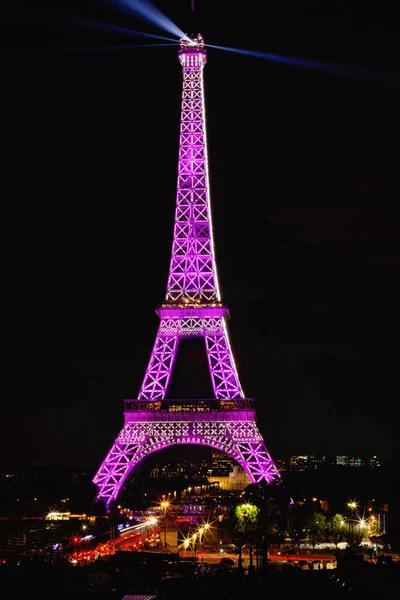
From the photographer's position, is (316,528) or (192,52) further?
(192,52)

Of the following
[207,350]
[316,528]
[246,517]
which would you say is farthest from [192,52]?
[316,528]

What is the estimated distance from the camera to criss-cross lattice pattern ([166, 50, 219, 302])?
105750 millimetres

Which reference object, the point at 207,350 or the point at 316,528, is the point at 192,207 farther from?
the point at 316,528

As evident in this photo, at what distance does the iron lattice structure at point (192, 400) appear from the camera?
104562 millimetres

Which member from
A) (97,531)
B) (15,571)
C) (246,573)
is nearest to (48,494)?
(97,531)

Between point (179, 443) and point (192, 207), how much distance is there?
66.9ft

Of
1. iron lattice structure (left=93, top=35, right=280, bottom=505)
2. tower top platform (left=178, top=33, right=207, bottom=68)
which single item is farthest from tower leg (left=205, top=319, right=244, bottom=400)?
tower top platform (left=178, top=33, right=207, bottom=68)

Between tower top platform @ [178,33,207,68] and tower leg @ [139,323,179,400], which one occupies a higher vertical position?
tower top platform @ [178,33,207,68]

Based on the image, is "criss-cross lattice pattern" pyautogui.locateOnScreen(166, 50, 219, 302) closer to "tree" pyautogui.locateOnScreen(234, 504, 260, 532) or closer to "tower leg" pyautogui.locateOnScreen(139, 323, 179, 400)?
"tower leg" pyautogui.locateOnScreen(139, 323, 179, 400)

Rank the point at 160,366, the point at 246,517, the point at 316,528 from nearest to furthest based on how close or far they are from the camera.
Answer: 1. the point at 316,528
2. the point at 246,517
3. the point at 160,366

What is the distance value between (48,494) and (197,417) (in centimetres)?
3731

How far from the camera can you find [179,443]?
106688mm

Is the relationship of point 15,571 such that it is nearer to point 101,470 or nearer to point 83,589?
point 83,589

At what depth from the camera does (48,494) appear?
452 ft
